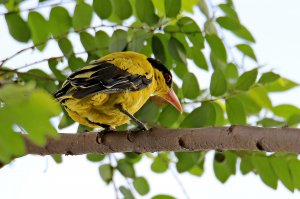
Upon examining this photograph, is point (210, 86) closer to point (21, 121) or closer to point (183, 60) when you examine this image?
point (183, 60)

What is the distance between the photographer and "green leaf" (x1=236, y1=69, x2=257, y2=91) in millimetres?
1782

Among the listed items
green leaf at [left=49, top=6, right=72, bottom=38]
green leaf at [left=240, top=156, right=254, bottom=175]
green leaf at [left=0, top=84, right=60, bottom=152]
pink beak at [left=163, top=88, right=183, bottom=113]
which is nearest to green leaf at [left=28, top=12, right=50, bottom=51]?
green leaf at [left=49, top=6, right=72, bottom=38]

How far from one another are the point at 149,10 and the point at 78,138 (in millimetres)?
549

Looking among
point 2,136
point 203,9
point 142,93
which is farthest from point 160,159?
point 2,136

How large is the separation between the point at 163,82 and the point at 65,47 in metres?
0.40

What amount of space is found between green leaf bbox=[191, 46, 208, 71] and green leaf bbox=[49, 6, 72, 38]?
47 cm

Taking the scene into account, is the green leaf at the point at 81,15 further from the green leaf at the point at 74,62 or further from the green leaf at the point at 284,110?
the green leaf at the point at 284,110

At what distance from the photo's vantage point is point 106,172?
6.71ft

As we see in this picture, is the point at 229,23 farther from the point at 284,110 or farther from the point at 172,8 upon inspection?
the point at 284,110

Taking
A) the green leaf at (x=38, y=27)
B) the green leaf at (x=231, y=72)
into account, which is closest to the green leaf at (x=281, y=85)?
the green leaf at (x=231, y=72)

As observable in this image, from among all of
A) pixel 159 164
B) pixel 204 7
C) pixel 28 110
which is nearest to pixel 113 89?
pixel 204 7

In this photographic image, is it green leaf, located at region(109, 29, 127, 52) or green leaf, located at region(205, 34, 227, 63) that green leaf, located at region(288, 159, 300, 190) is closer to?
green leaf, located at region(205, 34, 227, 63)

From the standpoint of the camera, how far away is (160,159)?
89.8 inches

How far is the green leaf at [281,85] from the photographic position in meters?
2.00
